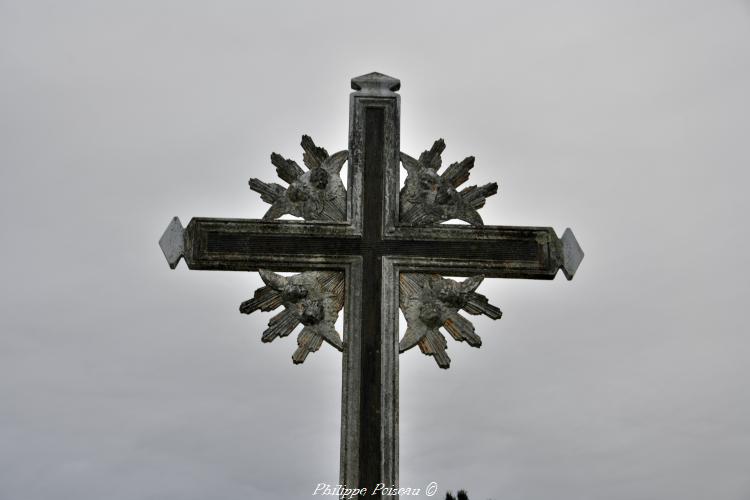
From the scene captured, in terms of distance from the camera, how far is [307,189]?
A: 6.02m

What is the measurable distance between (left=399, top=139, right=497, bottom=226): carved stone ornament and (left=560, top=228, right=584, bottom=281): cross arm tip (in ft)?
1.96

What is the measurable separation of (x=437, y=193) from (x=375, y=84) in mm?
908

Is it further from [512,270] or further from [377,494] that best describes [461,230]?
[377,494]

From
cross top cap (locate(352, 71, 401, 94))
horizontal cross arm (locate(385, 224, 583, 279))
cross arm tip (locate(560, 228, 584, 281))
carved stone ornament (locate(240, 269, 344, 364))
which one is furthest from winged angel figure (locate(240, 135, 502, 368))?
cross arm tip (locate(560, 228, 584, 281))

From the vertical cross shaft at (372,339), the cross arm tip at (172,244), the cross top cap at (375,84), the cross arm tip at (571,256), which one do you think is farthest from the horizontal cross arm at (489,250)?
the cross arm tip at (172,244)

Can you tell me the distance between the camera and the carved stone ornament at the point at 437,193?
237 inches

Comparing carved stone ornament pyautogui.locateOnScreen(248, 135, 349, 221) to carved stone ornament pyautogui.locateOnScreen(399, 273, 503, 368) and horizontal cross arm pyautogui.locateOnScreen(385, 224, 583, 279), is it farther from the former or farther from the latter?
carved stone ornament pyautogui.locateOnScreen(399, 273, 503, 368)

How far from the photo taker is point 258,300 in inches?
223

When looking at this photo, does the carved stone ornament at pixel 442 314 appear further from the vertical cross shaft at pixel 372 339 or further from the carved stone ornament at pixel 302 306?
the carved stone ornament at pixel 302 306

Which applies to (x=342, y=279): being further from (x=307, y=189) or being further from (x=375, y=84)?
(x=375, y=84)

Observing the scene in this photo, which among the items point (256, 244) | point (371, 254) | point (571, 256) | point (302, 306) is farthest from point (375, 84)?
point (571, 256)

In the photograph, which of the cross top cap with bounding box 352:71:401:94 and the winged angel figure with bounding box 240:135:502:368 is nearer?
the winged angel figure with bounding box 240:135:502:368

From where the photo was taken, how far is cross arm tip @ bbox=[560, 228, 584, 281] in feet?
19.7

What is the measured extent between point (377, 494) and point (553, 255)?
1.98 meters
